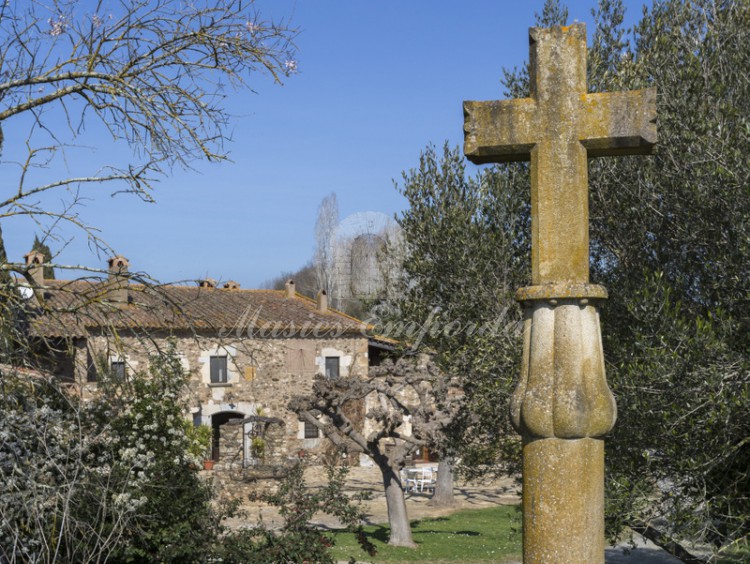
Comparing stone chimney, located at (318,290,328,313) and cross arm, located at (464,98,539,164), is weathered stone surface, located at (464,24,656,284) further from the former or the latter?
stone chimney, located at (318,290,328,313)

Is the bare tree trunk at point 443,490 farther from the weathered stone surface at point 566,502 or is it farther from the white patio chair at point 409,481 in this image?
the weathered stone surface at point 566,502

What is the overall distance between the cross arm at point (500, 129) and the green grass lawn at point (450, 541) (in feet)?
36.7

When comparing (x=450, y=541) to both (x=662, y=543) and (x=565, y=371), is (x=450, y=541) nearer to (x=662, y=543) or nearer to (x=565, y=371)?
(x=662, y=543)

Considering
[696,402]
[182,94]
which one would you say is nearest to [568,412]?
[696,402]

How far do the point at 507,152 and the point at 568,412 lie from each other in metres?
1.32

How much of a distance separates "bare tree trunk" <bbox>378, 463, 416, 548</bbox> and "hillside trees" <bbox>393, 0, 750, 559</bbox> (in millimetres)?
6801

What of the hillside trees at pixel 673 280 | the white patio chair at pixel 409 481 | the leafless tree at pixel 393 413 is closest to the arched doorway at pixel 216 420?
the white patio chair at pixel 409 481

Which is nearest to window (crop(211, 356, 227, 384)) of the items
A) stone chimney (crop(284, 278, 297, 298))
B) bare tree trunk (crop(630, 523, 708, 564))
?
stone chimney (crop(284, 278, 297, 298))

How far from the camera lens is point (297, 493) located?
11055mm

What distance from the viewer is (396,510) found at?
1759cm

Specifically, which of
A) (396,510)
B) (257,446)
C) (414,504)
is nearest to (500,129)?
(396,510)

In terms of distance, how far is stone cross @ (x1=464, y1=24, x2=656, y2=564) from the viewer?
356cm

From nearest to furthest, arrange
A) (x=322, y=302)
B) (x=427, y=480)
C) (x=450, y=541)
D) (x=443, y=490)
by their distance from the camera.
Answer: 1. (x=450, y=541)
2. (x=443, y=490)
3. (x=427, y=480)
4. (x=322, y=302)

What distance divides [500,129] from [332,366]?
2792 centimetres
